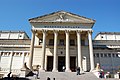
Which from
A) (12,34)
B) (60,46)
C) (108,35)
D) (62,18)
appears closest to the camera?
(62,18)

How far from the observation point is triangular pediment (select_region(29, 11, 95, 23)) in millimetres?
38531

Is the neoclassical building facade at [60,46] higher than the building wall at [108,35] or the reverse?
the reverse

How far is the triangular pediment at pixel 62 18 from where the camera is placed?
38.5 meters

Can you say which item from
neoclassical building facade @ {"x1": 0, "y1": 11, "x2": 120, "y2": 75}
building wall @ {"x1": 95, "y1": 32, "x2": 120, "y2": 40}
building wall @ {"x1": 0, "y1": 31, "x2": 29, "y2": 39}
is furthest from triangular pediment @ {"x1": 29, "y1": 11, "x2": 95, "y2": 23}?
building wall @ {"x1": 0, "y1": 31, "x2": 29, "y2": 39}

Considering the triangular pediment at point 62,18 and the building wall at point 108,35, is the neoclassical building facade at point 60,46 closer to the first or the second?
the triangular pediment at point 62,18

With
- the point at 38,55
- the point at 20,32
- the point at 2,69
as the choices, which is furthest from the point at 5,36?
the point at 38,55

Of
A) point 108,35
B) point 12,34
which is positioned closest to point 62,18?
point 108,35

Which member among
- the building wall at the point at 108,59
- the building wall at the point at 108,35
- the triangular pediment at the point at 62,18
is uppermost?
the triangular pediment at the point at 62,18

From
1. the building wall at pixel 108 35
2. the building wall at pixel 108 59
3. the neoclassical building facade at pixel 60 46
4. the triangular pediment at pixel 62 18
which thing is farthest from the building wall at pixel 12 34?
the building wall at pixel 108 59

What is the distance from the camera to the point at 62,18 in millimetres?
38812

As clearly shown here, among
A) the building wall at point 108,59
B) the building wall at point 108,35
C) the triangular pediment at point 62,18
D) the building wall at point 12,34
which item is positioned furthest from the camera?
the building wall at point 12,34

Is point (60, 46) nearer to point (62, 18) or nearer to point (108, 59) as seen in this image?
point (62, 18)

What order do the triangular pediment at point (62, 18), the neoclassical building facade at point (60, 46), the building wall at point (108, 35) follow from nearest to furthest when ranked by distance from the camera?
the neoclassical building facade at point (60, 46)
the triangular pediment at point (62, 18)
the building wall at point (108, 35)

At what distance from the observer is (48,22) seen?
38.1 m
